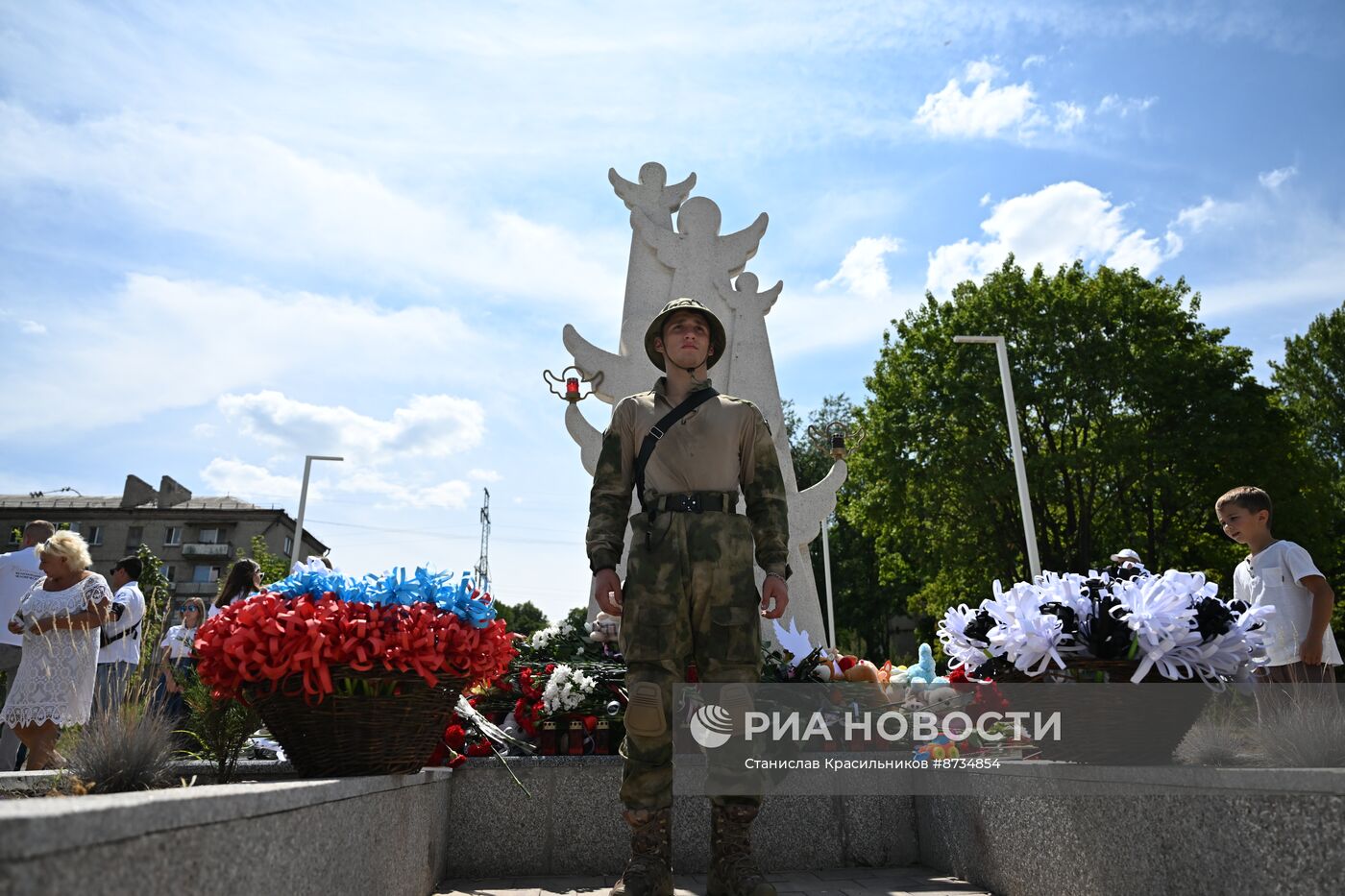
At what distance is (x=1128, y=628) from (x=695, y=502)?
1.71 metres

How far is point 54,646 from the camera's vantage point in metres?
5.06

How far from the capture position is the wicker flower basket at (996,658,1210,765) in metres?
3.06

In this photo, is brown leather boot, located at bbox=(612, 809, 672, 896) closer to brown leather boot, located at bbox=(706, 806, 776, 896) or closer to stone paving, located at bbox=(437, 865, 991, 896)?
brown leather boot, located at bbox=(706, 806, 776, 896)

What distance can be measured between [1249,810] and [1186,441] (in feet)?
64.5

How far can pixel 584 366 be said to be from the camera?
8.98 m

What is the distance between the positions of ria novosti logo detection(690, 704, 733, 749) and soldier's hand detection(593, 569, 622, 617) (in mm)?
586

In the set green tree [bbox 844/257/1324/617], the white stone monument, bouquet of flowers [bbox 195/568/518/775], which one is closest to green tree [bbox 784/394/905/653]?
green tree [bbox 844/257/1324/617]

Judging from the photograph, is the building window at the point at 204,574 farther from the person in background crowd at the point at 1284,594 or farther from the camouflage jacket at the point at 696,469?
the person in background crowd at the point at 1284,594

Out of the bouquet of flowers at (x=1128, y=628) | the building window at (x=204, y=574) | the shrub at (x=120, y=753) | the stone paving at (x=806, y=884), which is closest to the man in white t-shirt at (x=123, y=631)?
the stone paving at (x=806, y=884)

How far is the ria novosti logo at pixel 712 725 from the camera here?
12.5ft

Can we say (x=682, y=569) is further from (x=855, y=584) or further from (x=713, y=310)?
(x=855, y=584)

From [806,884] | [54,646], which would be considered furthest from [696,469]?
[54,646]

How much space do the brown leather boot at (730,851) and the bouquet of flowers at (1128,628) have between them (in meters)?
1.17

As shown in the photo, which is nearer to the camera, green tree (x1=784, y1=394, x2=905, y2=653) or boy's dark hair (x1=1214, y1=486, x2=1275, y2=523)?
boy's dark hair (x1=1214, y1=486, x2=1275, y2=523)
